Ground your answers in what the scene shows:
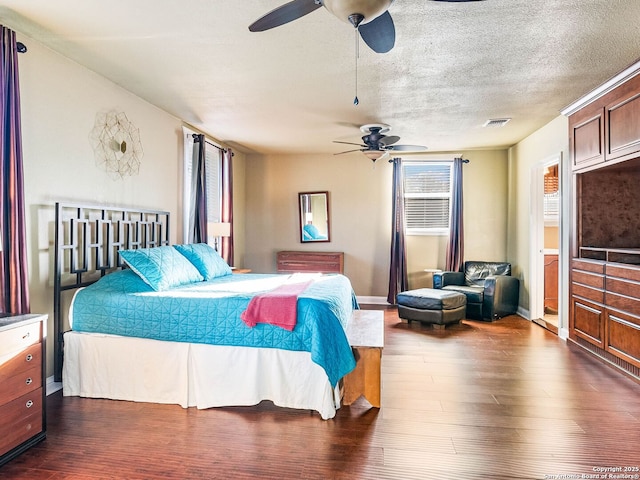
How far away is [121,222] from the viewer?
3721mm

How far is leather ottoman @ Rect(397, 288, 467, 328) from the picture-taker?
16.5 feet

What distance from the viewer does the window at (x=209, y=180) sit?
16.2 feet

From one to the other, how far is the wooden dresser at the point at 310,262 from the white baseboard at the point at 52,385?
408 centimetres

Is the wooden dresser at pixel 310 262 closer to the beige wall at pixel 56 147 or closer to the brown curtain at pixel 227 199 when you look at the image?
the brown curtain at pixel 227 199

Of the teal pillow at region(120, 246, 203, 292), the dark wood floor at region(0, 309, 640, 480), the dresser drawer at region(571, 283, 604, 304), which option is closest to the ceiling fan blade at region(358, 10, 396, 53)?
the dark wood floor at region(0, 309, 640, 480)

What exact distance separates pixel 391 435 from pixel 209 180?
4.27 meters

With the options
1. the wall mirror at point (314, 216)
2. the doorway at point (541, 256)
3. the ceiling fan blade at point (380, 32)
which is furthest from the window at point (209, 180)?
the doorway at point (541, 256)

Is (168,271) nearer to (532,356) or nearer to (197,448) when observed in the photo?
(197,448)

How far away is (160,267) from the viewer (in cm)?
337

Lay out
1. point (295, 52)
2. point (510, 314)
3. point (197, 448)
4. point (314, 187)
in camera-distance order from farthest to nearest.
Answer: point (314, 187)
point (510, 314)
point (295, 52)
point (197, 448)

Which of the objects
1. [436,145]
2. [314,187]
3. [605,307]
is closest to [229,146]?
[314,187]

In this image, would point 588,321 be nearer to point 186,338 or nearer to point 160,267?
point 186,338

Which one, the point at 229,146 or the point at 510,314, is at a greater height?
the point at 229,146

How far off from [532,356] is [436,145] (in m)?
3.50
